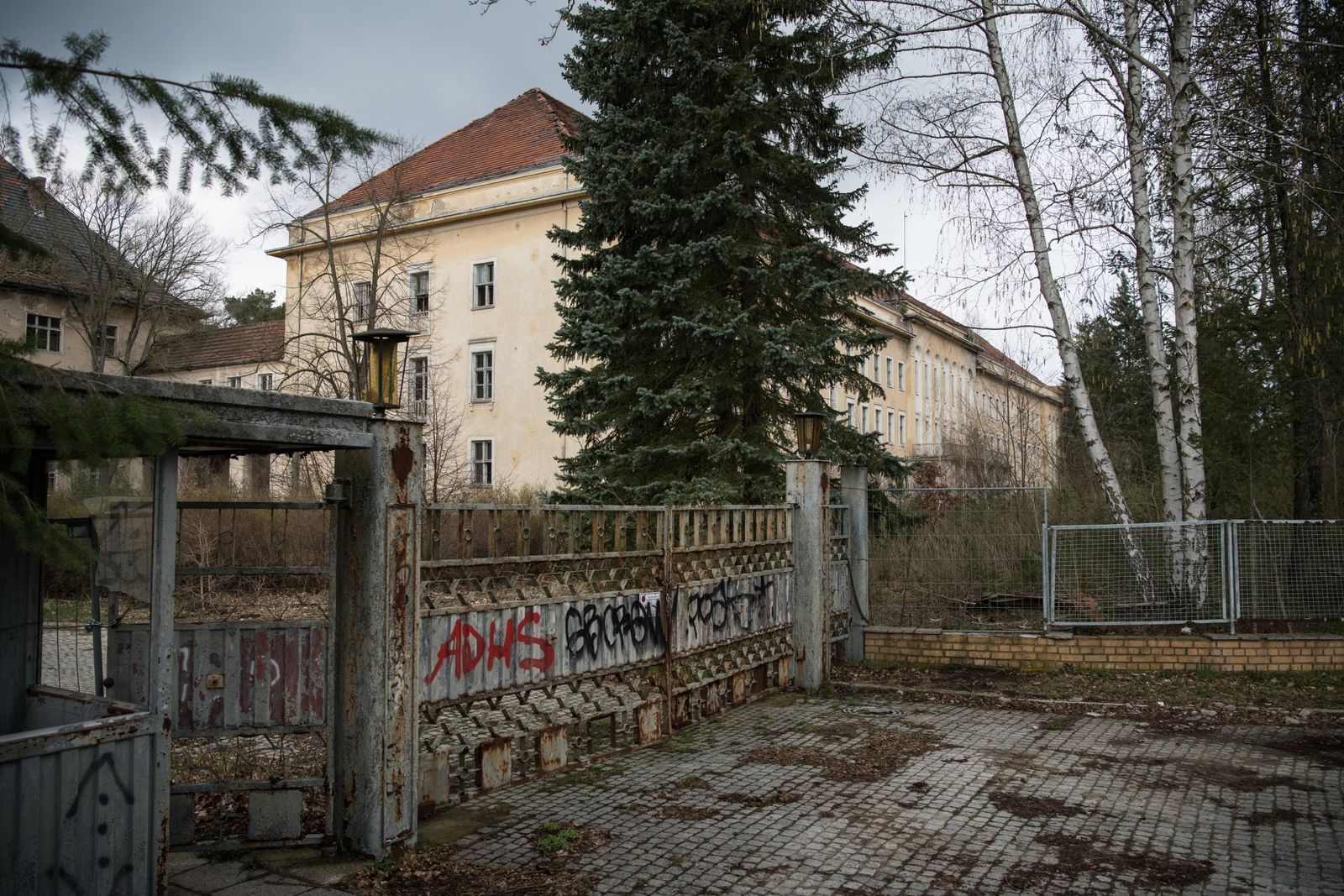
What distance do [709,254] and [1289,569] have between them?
27.5ft

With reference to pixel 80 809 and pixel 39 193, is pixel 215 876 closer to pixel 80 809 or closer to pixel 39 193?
pixel 80 809

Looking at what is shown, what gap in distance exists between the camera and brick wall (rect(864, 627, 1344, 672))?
36.5ft

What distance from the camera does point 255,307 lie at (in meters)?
57.0

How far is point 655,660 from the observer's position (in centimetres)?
824

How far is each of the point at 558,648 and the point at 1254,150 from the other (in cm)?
1260

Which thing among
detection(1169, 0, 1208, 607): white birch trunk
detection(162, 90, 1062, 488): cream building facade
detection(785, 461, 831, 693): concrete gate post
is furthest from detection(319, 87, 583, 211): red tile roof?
detection(785, 461, 831, 693): concrete gate post

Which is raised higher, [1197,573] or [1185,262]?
[1185,262]

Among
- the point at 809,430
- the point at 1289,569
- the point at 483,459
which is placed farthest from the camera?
the point at 483,459

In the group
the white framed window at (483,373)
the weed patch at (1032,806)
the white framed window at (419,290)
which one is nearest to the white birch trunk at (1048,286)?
the weed patch at (1032,806)

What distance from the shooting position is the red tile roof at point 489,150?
107 ft

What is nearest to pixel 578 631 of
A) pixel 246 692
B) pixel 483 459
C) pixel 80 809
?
pixel 246 692

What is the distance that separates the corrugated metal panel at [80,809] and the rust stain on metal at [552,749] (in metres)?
3.08

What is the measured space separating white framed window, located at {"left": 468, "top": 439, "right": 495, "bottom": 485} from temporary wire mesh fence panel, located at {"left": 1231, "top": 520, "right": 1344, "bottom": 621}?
79.2ft

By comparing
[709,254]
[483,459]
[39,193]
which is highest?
[709,254]
